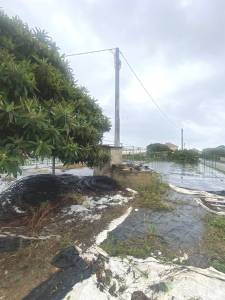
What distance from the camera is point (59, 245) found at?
373 centimetres

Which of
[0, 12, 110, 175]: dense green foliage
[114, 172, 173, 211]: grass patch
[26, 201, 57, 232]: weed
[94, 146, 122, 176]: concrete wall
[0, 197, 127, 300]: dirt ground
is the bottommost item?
[0, 197, 127, 300]: dirt ground

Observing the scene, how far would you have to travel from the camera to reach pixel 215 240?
3939 millimetres

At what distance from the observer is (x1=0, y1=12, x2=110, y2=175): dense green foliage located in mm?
3074

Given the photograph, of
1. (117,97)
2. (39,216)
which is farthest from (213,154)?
(39,216)

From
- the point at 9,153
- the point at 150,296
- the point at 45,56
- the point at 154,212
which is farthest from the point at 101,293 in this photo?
the point at 45,56

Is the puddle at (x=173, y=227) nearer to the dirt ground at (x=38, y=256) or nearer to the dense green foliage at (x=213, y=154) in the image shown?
the dirt ground at (x=38, y=256)

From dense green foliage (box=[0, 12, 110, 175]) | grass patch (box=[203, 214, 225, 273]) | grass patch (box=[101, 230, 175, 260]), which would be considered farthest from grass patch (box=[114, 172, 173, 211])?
grass patch (box=[101, 230, 175, 260])

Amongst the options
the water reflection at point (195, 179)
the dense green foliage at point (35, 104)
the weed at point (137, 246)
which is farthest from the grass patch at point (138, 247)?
the water reflection at point (195, 179)

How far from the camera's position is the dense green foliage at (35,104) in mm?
3074

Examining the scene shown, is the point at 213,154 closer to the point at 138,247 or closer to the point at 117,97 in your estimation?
the point at 117,97

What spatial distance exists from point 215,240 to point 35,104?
3168 millimetres

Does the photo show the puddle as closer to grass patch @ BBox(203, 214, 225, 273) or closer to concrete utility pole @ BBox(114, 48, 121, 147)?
grass patch @ BBox(203, 214, 225, 273)

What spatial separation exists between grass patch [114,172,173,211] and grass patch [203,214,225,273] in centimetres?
105

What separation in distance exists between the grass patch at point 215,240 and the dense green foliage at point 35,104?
7.50 ft
